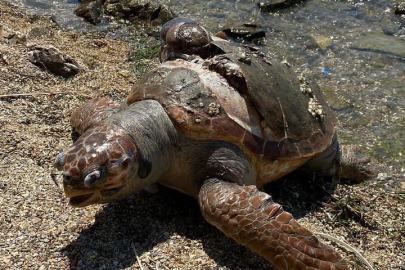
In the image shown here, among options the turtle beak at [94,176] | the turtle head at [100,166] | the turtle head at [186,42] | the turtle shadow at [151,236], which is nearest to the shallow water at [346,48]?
the turtle head at [186,42]

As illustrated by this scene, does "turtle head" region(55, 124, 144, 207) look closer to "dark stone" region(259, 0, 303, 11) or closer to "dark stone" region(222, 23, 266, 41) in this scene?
"dark stone" region(222, 23, 266, 41)

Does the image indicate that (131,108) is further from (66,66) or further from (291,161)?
(66,66)

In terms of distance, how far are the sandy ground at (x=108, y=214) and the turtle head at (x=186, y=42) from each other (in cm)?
124

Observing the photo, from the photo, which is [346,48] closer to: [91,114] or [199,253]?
[91,114]

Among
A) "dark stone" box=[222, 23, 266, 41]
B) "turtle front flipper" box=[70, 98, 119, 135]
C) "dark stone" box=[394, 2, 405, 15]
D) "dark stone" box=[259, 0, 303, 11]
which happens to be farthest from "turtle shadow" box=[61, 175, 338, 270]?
"dark stone" box=[394, 2, 405, 15]

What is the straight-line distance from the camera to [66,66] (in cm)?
559

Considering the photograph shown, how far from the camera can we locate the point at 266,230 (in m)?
3.07

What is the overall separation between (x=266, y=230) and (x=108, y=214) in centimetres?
119

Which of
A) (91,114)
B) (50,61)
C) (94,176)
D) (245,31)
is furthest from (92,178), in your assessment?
(245,31)

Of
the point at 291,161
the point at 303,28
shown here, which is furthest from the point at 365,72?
the point at 291,161

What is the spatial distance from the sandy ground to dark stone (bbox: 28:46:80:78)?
0.09 m

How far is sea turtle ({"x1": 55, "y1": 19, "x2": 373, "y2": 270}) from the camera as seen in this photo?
3.03 meters

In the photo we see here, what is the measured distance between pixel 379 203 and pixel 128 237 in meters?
2.36

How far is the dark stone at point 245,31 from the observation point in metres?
8.02
